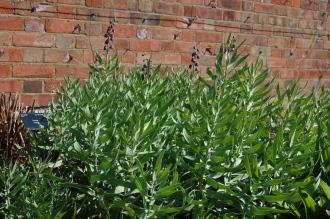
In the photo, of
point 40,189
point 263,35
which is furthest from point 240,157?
point 263,35

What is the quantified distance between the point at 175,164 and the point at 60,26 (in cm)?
246

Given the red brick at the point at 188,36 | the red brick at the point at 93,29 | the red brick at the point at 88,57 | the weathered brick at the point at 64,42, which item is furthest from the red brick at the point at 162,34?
the weathered brick at the point at 64,42

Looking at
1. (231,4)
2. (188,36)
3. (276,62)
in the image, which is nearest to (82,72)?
(188,36)

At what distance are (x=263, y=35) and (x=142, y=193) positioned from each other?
4.03 metres

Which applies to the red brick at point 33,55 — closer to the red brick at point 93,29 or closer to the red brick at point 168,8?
the red brick at point 93,29

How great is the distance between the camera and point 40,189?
5.42ft

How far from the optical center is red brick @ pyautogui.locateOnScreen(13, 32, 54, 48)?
3.66 meters

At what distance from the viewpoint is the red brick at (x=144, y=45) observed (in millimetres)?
4254

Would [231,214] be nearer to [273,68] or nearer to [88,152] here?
[88,152]

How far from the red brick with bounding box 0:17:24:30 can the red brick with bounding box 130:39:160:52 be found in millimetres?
910

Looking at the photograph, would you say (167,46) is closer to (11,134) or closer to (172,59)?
(172,59)

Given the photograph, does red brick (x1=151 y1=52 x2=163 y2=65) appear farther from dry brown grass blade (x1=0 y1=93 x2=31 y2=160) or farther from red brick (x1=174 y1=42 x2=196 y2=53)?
dry brown grass blade (x1=0 y1=93 x2=31 y2=160)

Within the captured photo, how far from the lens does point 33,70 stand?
377 cm

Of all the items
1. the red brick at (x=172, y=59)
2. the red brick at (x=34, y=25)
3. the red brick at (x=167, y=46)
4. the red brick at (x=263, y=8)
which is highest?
the red brick at (x=263, y=8)
